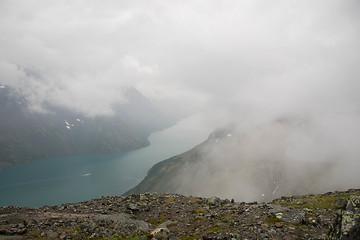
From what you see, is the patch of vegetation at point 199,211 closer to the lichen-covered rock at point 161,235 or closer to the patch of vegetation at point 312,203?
the lichen-covered rock at point 161,235

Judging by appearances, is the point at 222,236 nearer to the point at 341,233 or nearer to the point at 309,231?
the point at 309,231

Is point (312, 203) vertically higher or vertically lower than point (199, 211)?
lower

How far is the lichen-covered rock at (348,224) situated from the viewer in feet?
28.1

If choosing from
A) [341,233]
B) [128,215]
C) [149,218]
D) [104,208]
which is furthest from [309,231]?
[104,208]

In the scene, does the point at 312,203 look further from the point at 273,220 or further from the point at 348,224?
the point at 348,224

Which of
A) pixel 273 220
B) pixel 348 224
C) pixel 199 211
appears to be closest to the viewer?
pixel 348 224

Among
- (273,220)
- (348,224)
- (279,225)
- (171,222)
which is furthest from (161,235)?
(348,224)

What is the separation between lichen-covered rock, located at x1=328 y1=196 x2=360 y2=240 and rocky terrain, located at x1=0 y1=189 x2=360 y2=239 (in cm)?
10

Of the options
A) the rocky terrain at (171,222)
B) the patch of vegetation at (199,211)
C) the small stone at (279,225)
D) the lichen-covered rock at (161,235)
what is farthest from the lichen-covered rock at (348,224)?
the patch of vegetation at (199,211)

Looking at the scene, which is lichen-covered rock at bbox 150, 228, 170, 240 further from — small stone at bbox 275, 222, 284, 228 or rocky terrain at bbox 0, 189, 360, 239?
small stone at bbox 275, 222, 284, 228

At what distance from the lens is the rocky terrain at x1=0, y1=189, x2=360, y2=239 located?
52.5ft

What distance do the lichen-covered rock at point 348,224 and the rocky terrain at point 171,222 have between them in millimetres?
104

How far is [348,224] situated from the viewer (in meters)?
8.80

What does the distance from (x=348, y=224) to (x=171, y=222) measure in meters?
16.4
